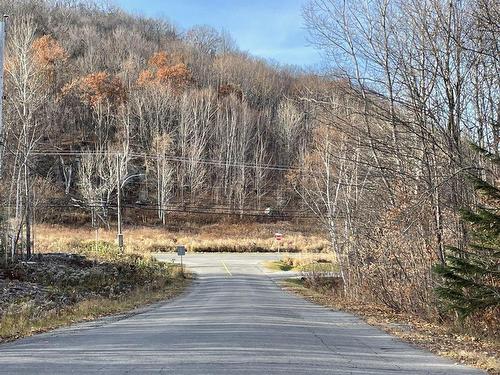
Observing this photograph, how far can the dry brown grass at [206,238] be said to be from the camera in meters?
53.7

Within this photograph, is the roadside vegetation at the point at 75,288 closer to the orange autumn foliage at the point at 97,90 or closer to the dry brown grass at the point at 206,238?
the dry brown grass at the point at 206,238

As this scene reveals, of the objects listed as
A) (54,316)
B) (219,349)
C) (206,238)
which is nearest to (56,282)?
(54,316)

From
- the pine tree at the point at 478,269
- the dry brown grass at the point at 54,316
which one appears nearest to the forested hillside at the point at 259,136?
the pine tree at the point at 478,269

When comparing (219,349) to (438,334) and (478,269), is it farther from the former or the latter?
(438,334)

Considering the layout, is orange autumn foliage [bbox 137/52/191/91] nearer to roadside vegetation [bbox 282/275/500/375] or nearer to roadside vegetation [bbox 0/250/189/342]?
roadside vegetation [bbox 0/250/189/342]

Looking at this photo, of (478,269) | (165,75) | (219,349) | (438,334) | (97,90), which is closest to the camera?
(219,349)

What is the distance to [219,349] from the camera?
835 cm

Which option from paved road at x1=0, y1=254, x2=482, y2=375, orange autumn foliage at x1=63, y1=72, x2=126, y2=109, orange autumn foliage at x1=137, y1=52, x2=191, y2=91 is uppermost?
orange autumn foliage at x1=137, y1=52, x2=191, y2=91

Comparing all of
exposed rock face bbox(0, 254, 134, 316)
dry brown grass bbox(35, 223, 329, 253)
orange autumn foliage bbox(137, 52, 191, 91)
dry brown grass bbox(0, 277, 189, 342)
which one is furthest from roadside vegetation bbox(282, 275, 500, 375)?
orange autumn foliage bbox(137, 52, 191, 91)

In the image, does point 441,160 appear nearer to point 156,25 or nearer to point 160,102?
point 160,102

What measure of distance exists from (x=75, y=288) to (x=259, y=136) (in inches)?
2305

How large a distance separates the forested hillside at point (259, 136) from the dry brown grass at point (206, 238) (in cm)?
309

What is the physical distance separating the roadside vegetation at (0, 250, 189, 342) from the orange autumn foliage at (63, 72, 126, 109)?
144ft

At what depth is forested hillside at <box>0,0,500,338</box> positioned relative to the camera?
1276 centimetres
